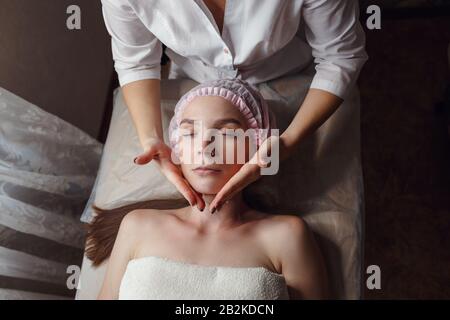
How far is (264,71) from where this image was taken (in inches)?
51.2

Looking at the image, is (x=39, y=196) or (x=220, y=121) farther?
(x=39, y=196)

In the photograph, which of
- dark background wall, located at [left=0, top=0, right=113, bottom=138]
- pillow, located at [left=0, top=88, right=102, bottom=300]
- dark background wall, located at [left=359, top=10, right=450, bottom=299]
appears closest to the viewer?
pillow, located at [left=0, top=88, right=102, bottom=300]

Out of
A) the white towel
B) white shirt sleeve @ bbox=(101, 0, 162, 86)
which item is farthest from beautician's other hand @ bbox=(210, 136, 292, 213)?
white shirt sleeve @ bbox=(101, 0, 162, 86)

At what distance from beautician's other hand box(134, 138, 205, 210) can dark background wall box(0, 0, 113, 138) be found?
0.66m

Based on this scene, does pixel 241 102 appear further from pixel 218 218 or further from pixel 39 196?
pixel 39 196

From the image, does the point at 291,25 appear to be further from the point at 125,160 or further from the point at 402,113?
the point at 402,113

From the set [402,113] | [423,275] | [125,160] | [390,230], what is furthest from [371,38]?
[125,160]

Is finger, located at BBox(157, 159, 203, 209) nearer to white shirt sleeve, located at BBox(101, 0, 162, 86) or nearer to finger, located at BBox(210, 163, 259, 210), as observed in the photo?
finger, located at BBox(210, 163, 259, 210)

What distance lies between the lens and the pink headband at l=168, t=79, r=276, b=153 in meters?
1.07

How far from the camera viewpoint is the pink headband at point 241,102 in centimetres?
107

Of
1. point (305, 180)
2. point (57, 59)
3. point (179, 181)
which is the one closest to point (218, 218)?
point (179, 181)

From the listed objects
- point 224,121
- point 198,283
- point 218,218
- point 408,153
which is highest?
point 224,121

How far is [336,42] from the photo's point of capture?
3.76ft

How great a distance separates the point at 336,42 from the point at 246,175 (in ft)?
1.26
